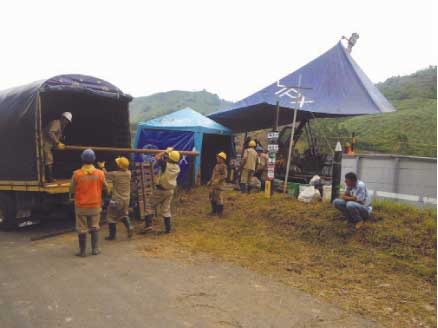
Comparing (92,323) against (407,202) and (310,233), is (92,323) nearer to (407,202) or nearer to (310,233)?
(310,233)

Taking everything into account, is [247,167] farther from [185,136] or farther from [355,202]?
[355,202]

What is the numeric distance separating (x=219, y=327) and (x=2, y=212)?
6485 mm

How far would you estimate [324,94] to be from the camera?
439 inches

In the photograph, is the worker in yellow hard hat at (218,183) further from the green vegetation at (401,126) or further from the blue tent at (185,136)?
the green vegetation at (401,126)

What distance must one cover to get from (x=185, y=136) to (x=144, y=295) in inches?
346

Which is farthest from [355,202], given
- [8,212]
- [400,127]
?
[400,127]

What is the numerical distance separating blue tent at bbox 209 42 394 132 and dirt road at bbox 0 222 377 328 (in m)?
6.88

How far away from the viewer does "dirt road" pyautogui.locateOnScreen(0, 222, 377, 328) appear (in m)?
3.46

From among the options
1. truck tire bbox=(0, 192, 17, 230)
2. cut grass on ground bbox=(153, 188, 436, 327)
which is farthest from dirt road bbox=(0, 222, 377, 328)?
truck tire bbox=(0, 192, 17, 230)

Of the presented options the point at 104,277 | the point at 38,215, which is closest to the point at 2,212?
the point at 38,215

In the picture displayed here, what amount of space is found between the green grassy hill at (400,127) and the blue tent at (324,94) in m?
6.12

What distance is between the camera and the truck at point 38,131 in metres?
6.96

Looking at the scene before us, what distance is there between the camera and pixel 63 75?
732 centimetres

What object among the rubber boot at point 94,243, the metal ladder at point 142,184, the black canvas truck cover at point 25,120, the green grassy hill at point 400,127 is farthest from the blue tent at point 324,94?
the rubber boot at point 94,243
